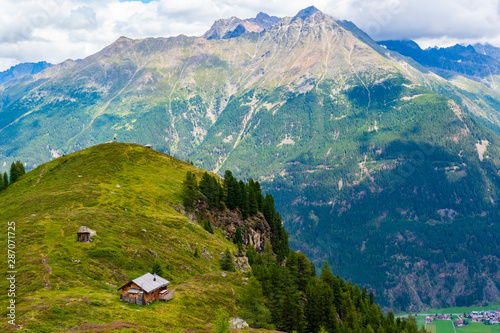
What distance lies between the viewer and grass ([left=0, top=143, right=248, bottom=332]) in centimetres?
5906

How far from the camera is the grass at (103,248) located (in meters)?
59.1

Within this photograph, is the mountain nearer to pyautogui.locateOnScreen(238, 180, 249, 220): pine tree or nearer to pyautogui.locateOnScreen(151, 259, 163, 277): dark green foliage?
pyautogui.locateOnScreen(238, 180, 249, 220): pine tree

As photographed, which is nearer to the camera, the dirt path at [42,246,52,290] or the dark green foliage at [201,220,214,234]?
the dirt path at [42,246,52,290]

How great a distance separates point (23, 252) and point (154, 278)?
26.0 meters

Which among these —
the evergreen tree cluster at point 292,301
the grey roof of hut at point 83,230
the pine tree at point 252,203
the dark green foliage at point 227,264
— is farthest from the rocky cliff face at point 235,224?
the grey roof of hut at point 83,230

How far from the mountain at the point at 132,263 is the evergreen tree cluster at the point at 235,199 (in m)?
1.72

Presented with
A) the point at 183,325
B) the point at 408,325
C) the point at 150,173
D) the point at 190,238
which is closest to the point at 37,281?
the point at 183,325

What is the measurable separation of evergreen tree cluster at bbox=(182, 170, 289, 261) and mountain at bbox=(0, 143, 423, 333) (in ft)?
5.63

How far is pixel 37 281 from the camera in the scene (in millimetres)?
65000

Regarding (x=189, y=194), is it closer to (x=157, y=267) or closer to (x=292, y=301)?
(x=157, y=267)

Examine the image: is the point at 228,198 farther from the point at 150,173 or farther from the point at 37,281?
the point at 37,281

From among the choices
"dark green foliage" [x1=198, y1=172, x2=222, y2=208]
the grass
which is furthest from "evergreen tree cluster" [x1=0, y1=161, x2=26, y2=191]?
"dark green foliage" [x1=198, y1=172, x2=222, y2=208]

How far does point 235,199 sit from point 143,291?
3641 inches

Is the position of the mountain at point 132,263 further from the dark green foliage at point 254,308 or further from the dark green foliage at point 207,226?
the dark green foliage at point 207,226
